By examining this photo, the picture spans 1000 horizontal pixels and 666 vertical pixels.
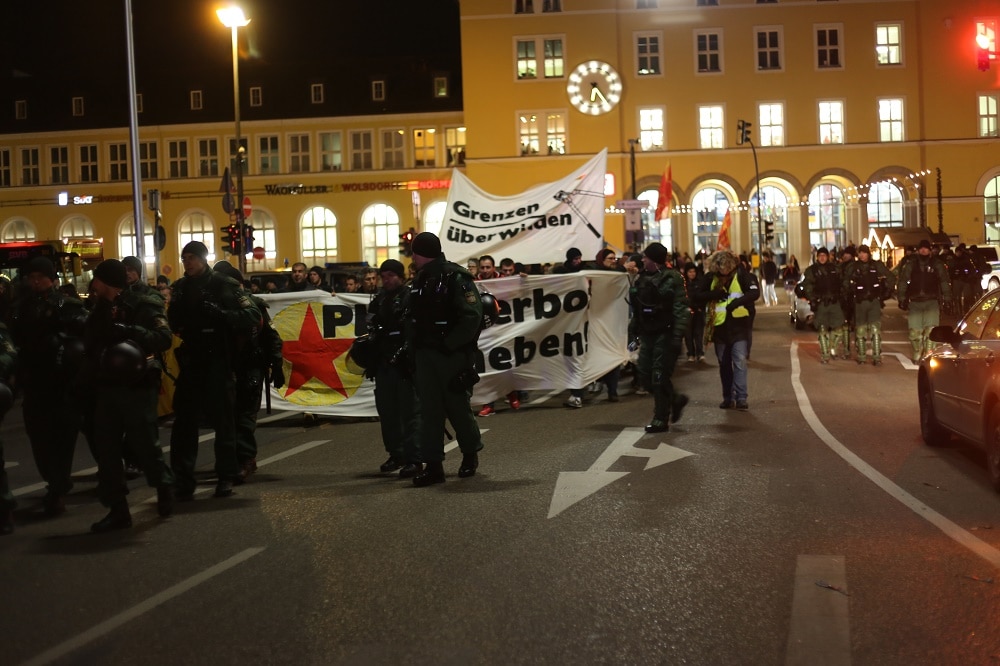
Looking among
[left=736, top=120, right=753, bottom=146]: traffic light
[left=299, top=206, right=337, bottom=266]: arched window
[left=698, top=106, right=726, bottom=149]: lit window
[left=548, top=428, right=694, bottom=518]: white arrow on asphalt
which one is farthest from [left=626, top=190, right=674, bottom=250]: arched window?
[left=548, top=428, right=694, bottom=518]: white arrow on asphalt

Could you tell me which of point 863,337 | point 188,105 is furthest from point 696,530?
point 188,105

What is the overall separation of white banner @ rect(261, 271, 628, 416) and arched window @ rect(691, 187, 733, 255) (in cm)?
4316

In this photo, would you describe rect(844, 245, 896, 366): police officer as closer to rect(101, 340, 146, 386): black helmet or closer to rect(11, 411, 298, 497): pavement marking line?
rect(11, 411, 298, 497): pavement marking line

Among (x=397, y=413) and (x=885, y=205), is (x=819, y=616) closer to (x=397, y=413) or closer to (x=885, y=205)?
(x=397, y=413)

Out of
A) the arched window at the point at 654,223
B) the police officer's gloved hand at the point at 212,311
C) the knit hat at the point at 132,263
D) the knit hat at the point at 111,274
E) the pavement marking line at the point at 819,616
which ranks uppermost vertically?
the arched window at the point at 654,223

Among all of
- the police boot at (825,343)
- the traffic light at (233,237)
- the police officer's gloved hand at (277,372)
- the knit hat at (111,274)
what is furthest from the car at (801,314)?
the knit hat at (111,274)

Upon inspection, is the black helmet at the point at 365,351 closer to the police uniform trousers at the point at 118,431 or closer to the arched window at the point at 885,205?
the police uniform trousers at the point at 118,431

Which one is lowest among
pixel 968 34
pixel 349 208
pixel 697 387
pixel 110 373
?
pixel 697 387

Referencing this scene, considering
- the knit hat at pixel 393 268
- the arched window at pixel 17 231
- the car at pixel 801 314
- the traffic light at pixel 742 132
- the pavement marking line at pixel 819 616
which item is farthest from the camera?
the arched window at pixel 17 231

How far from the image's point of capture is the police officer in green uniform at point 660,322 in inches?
472

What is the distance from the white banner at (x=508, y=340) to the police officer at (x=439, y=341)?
5.01m

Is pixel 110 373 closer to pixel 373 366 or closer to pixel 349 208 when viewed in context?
pixel 373 366

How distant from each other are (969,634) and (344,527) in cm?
398

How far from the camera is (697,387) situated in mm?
16984
